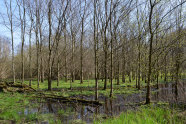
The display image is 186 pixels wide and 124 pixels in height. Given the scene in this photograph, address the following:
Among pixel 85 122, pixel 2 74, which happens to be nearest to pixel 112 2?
pixel 85 122

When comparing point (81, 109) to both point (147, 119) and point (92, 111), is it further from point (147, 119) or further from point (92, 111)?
point (147, 119)

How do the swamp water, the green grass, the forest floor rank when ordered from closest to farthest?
1. the green grass
2. the forest floor
3. the swamp water

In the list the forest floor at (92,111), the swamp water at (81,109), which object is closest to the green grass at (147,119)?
the forest floor at (92,111)

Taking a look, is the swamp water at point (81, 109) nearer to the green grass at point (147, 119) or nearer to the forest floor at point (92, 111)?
the forest floor at point (92, 111)

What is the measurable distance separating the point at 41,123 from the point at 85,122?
2.03 meters

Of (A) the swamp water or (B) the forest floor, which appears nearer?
(B) the forest floor

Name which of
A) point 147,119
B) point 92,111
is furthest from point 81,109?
point 147,119

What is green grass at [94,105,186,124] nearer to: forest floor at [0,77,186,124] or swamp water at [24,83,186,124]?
forest floor at [0,77,186,124]

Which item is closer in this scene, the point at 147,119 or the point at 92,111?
the point at 147,119

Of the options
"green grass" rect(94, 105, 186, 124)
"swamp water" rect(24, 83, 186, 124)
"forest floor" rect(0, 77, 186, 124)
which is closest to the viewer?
"green grass" rect(94, 105, 186, 124)

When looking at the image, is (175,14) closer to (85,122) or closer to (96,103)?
(96,103)

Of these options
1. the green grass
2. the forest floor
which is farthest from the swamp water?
the green grass

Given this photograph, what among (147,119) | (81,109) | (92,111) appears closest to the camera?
(147,119)

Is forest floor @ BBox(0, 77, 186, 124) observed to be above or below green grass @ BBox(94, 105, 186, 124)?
below
